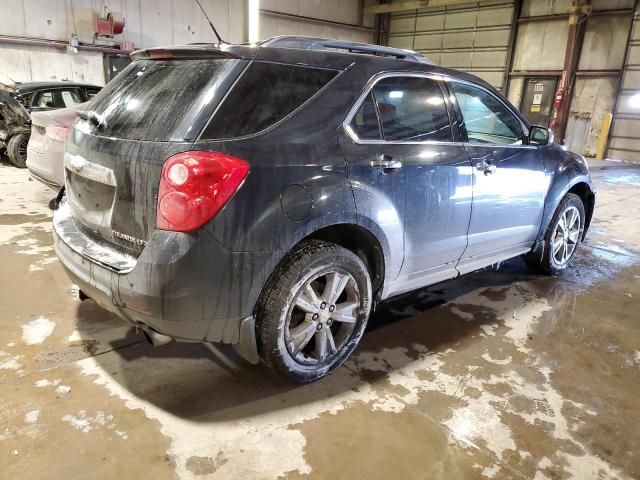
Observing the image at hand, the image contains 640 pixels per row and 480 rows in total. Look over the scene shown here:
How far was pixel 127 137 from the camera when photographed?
219 cm

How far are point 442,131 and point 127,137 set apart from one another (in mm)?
1776

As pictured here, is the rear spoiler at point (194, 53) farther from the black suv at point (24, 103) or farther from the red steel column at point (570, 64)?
the red steel column at point (570, 64)

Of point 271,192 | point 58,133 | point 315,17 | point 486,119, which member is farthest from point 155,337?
point 315,17

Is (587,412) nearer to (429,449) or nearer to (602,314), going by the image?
(429,449)

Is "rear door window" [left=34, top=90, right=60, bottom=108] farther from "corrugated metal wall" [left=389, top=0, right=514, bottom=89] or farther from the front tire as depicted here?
"corrugated metal wall" [left=389, top=0, right=514, bottom=89]

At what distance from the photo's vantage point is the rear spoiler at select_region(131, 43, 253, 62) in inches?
85.4

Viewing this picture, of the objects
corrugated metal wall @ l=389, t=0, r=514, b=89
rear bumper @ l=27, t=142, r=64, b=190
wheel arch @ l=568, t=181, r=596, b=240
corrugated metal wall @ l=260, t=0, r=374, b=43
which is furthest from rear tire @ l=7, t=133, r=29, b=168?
corrugated metal wall @ l=389, t=0, r=514, b=89

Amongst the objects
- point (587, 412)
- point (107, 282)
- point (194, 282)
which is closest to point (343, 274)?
point (194, 282)

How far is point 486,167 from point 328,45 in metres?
1.26

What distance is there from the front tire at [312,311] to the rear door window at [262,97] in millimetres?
612

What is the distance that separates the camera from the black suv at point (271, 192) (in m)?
1.96

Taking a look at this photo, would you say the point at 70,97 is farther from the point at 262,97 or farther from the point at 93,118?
the point at 262,97

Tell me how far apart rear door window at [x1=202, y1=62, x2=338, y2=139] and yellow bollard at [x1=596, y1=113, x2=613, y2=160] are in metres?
14.5

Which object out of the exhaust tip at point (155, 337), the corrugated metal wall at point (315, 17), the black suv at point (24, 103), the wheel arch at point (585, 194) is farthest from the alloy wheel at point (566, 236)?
the corrugated metal wall at point (315, 17)
